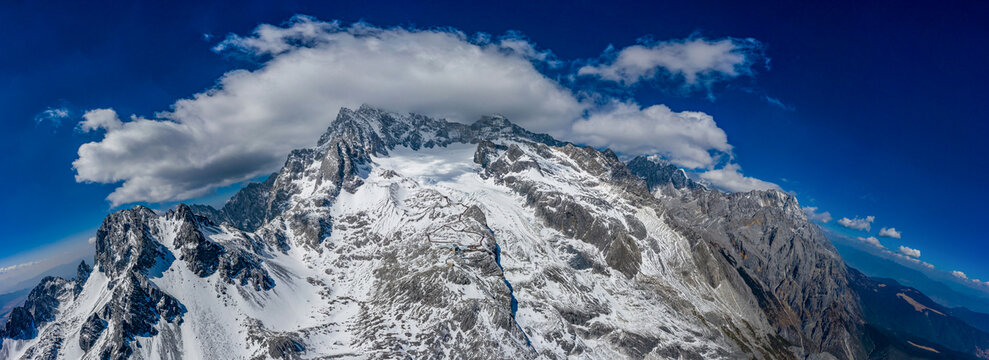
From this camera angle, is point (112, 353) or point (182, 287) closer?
point (112, 353)

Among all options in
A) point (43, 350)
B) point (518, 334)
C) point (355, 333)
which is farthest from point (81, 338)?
point (518, 334)

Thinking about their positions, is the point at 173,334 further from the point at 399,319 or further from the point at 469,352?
the point at 469,352

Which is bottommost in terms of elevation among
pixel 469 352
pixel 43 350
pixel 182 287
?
pixel 43 350

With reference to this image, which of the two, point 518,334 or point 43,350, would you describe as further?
point 518,334

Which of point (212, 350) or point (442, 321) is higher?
point (442, 321)

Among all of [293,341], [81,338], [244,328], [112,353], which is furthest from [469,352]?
[81,338]

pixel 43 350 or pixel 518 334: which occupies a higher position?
pixel 518 334

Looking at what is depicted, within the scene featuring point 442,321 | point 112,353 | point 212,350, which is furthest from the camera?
point 442,321

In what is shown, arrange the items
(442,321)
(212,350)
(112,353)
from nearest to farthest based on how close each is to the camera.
Answer: (112,353)
(212,350)
(442,321)

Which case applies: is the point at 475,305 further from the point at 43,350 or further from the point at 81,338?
the point at 43,350
